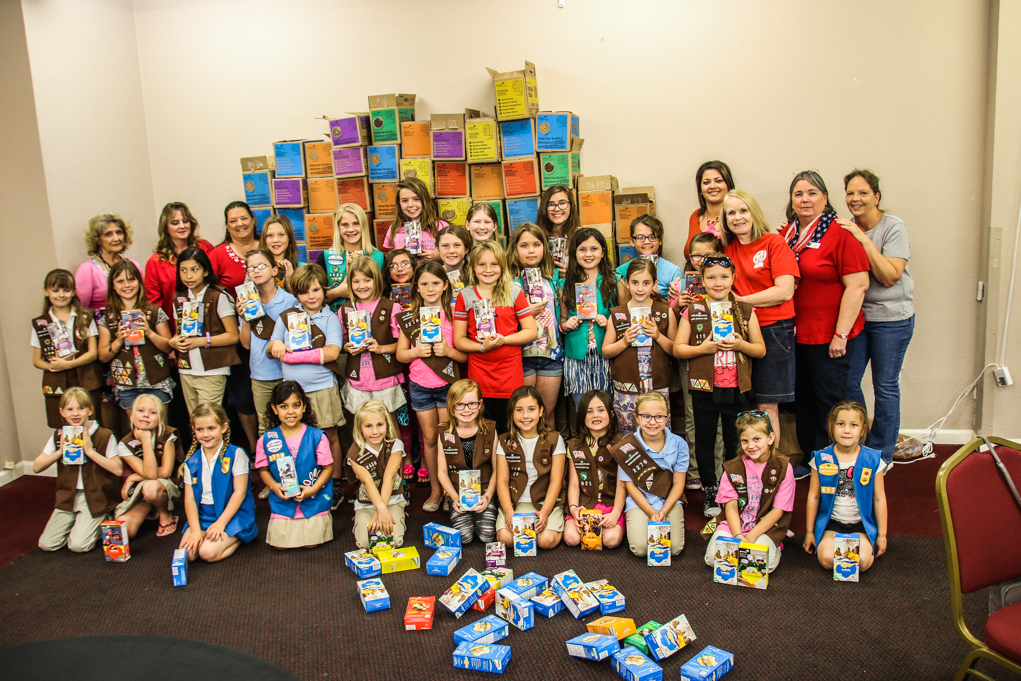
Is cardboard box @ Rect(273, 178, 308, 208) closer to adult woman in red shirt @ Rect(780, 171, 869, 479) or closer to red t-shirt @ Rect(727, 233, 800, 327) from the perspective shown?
red t-shirt @ Rect(727, 233, 800, 327)

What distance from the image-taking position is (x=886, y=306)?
416cm

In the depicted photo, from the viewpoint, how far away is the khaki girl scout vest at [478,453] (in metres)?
3.86

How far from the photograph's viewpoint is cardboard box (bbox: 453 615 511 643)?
281cm

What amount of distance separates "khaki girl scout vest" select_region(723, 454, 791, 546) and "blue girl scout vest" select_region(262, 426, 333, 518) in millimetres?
2199

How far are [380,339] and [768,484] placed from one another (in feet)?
7.63

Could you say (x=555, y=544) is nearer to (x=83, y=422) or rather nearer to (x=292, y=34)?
(x=83, y=422)

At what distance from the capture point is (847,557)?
3.23m

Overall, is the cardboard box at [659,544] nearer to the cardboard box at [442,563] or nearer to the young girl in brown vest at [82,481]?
the cardboard box at [442,563]

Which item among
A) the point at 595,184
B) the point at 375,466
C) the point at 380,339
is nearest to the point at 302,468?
the point at 375,466

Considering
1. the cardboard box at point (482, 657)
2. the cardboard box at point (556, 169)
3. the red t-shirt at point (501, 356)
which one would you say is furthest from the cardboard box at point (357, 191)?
the cardboard box at point (482, 657)

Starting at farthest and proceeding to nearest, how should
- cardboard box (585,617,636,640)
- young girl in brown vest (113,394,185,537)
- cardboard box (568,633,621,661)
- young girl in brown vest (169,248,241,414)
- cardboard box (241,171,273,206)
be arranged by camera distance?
cardboard box (241,171,273,206) < young girl in brown vest (169,248,241,414) < young girl in brown vest (113,394,185,537) < cardboard box (585,617,636,640) < cardboard box (568,633,621,661)

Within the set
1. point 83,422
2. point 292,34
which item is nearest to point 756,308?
point 83,422

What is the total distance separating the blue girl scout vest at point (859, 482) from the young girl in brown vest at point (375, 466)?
2186 mm

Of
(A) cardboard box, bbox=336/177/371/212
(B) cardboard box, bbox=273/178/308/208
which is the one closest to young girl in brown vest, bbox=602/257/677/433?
(A) cardboard box, bbox=336/177/371/212
